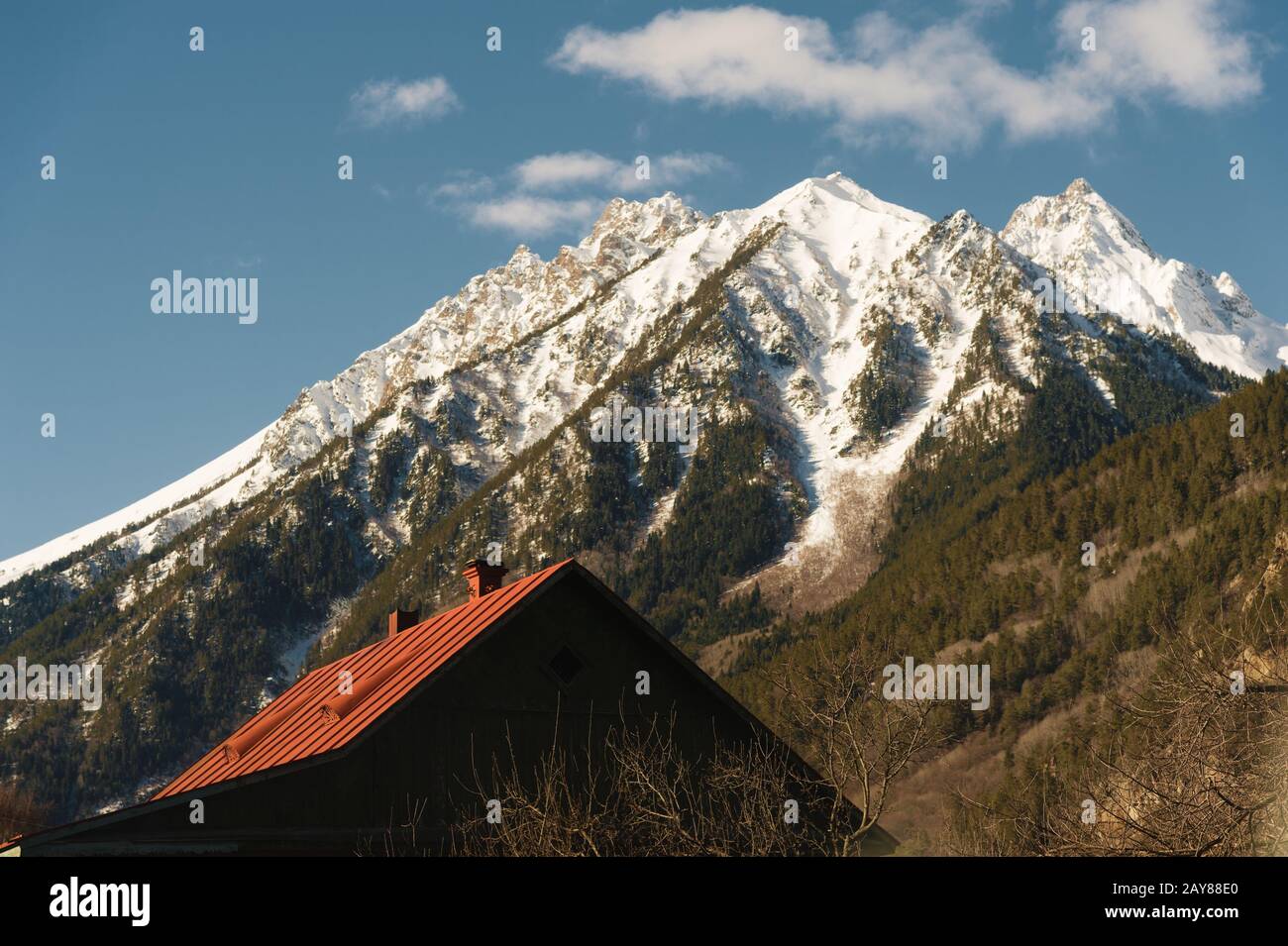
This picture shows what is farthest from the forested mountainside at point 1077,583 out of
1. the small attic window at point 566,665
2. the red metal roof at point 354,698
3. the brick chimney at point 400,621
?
the small attic window at point 566,665

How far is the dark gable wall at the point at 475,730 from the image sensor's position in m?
25.3

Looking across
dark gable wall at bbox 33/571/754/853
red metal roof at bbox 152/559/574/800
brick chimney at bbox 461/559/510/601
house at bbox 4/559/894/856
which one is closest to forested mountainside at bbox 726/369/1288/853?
brick chimney at bbox 461/559/510/601

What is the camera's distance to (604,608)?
30.7 meters

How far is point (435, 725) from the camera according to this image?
2753cm

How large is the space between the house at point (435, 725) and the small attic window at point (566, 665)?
1.0 inches

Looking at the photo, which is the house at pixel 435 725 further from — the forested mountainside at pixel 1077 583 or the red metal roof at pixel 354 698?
the forested mountainside at pixel 1077 583

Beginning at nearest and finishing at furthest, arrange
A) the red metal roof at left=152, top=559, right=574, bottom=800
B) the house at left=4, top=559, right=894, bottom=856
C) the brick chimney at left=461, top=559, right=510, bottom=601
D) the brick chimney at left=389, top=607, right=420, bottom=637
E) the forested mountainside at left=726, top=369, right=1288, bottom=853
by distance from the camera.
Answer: the house at left=4, top=559, right=894, bottom=856 < the red metal roof at left=152, top=559, right=574, bottom=800 < the brick chimney at left=461, top=559, right=510, bottom=601 < the brick chimney at left=389, top=607, right=420, bottom=637 < the forested mountainside at left=726, top=369, right=1288, bottom=853

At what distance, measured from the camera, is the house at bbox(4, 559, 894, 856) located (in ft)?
82.3

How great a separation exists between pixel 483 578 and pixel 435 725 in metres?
9.00

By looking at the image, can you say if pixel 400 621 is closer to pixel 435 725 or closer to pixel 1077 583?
pixel 435 725

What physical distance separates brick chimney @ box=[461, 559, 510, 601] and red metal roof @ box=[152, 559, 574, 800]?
5.80 ft

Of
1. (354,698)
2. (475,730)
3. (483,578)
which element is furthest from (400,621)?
(475,730)

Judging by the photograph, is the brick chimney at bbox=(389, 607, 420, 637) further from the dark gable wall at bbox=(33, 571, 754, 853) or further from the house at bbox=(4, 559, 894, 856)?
the dark gable wall at bbox=(33, 571, 754, 853)
